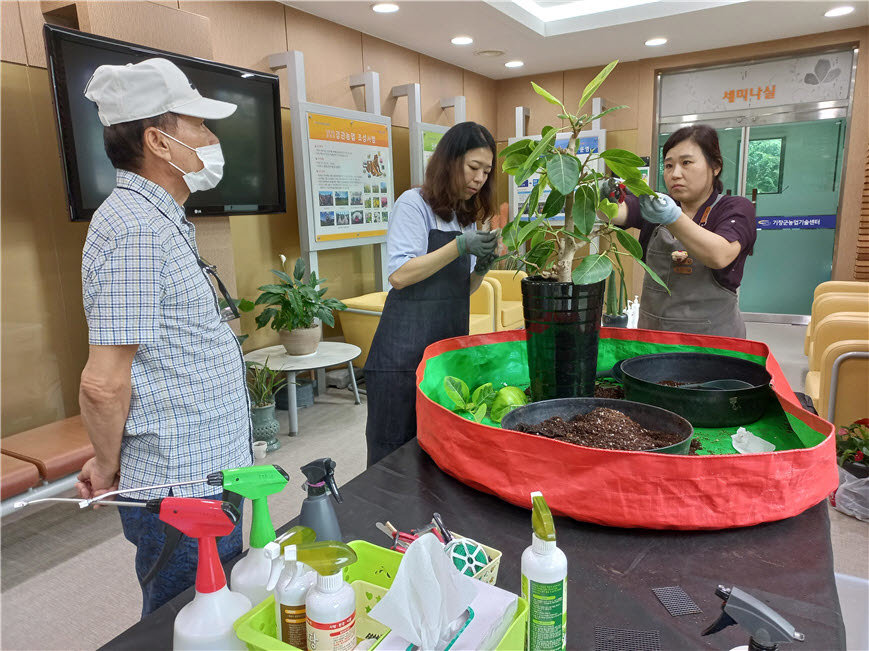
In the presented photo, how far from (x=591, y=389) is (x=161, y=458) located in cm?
93

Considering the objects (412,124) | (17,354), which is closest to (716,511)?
(17,354)

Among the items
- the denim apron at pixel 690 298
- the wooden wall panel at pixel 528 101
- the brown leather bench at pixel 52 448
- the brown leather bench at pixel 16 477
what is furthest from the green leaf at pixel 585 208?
the wooden wall panel at pixel 528 101

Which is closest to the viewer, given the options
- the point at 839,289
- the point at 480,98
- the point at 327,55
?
the point at 839,289

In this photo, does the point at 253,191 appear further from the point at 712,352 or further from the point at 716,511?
the point at 716,511

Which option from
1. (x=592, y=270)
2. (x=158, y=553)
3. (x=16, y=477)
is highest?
(x=592, y=270)

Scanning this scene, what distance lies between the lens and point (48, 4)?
2627 millimetres

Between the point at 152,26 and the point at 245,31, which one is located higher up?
the point at 245,31

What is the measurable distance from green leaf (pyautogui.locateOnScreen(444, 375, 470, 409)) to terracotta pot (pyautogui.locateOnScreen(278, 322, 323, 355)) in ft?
7.54

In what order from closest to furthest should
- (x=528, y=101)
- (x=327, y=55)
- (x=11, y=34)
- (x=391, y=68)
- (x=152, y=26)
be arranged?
(x=11, y=34)
(x=152, y=26)
(x=327, y=55)
(x=391, y=68)
(x=528, y=101)

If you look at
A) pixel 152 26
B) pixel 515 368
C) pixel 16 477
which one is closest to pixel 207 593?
pixel 515 368

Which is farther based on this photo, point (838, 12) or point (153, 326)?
point (838, 12)

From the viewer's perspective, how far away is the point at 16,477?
2051 mm

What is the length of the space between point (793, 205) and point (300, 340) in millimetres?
5058

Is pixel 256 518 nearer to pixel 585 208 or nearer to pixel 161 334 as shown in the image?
pixel 161 334
